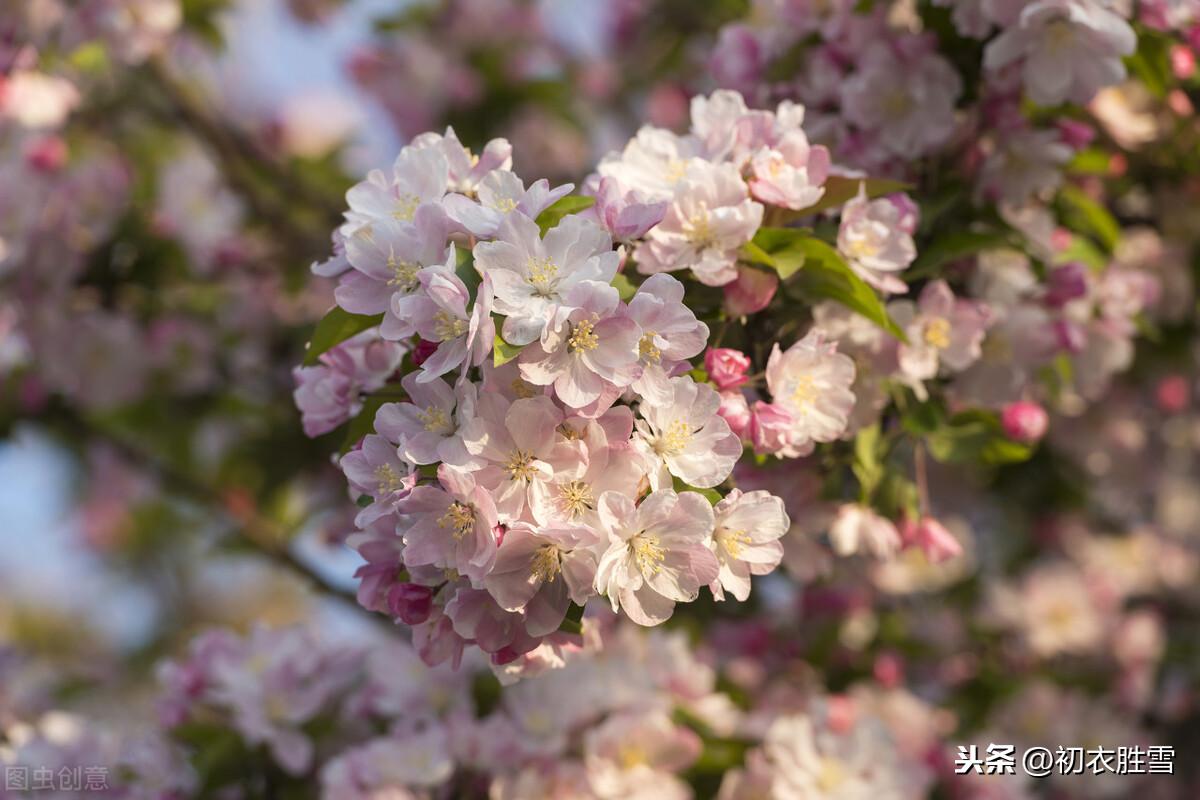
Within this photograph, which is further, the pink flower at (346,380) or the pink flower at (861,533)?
the pink flower at (861,533)

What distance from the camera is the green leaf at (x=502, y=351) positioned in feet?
3.22

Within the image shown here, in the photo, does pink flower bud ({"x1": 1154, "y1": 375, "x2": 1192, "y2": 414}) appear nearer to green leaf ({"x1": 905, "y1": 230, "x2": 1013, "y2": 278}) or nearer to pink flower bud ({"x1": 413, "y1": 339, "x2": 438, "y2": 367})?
green leaf ({"x1": 905, "y1": 230, "x2": 1013, "y2": 278})

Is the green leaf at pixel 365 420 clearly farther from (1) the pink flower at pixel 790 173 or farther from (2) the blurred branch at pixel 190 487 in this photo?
(2) the blurred branch at pixel 190 487

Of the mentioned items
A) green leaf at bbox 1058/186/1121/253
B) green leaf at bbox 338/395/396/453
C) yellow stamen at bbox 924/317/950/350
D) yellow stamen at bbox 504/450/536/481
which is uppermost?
green leaf at bbox 338/395/396/453

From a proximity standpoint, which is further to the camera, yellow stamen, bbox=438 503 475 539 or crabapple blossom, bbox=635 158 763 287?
crabapple blossom, bbox=635 158 763 287

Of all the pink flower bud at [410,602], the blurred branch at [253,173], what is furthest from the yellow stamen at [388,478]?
the blurred branch at [253,173]

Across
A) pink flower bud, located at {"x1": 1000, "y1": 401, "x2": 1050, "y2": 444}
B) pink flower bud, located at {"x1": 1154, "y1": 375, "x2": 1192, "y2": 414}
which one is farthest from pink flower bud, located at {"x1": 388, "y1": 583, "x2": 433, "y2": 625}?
pink flower bud, located at {"x1": 1154, "y1": 375, "x2": 1192, "y2": 414}

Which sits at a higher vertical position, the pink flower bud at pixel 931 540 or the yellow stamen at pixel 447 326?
the yellow stamen at pixel 447 326

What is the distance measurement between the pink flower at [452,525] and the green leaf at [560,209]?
0.97ft

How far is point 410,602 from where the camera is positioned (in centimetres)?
106

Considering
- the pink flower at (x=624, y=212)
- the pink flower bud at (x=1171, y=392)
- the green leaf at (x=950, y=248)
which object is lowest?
the pink flower bud at (x=1171, y=392)

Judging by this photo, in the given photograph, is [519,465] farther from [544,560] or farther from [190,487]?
[190,487]

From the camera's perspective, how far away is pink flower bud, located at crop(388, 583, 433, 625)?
1.06 m

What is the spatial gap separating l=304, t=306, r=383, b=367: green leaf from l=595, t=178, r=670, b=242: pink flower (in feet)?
0.87
